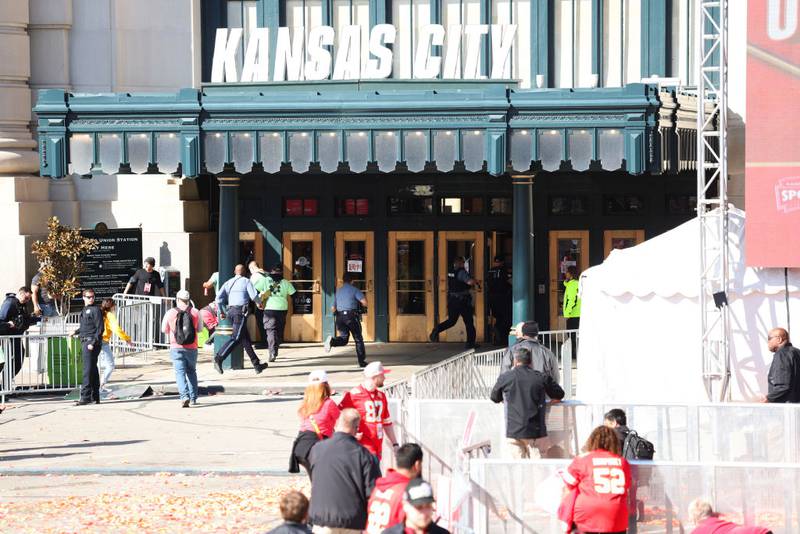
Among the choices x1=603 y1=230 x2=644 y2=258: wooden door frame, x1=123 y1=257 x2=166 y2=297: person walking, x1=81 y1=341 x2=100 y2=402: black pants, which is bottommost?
x1=81 y1=341 x2=100 y2=402: black pants

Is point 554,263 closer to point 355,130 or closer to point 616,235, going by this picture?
point 616,235

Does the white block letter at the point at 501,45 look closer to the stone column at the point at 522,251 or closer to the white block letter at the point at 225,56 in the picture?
the stone column at the point at 522,251

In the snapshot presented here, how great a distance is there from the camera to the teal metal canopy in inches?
916

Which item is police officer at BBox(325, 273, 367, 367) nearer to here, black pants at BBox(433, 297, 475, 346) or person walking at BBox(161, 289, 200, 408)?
black pants at BBox(433, 297, 475, 346)

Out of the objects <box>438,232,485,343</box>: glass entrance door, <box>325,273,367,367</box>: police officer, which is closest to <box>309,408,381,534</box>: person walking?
<box>325,273,367,367</box>: police officer

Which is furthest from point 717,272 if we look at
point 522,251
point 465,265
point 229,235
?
point 465,265

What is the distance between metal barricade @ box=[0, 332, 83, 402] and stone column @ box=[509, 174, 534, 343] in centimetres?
734

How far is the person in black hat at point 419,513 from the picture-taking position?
848cm

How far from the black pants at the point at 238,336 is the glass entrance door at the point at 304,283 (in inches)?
210

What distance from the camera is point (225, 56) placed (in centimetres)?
2925

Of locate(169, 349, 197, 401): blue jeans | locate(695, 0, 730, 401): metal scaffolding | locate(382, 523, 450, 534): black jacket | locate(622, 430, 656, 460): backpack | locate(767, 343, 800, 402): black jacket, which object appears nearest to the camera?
locate(382, 523, 450, 534): black jacket

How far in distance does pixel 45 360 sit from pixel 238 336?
122 inches

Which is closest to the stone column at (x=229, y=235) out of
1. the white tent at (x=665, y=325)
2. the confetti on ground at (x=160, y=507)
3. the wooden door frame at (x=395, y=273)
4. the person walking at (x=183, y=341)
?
the person walking at (x=183, y=341)

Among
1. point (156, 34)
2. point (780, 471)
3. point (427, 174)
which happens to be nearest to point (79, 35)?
point (156, 34)
